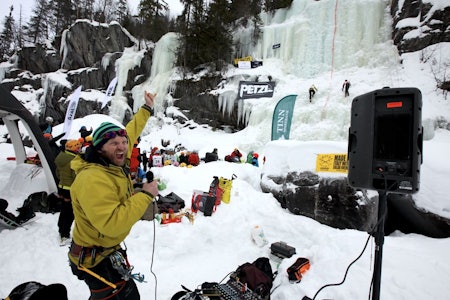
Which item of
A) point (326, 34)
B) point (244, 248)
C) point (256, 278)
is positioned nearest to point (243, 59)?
point (326, 34)

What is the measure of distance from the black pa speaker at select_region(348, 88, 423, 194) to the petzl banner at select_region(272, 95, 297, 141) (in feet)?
26.1

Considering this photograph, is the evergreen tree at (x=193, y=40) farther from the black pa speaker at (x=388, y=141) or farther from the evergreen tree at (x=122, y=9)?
the black pa speaker at (x=388, y=141)

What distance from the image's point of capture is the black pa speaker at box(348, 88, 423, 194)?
148 cm

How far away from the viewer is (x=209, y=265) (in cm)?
341

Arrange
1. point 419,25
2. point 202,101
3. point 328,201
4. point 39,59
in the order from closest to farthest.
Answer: point 328,201 → point 419,25 → point 202,101 → point 39,59

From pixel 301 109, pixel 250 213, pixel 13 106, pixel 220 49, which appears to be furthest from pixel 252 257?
pixel 220 49

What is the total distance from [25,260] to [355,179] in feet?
13.4

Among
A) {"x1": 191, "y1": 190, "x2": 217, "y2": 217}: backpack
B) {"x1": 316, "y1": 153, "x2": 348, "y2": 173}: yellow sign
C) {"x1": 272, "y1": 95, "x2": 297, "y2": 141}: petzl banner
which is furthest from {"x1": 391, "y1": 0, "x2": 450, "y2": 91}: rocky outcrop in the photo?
{"x1": 191, "y1": 190, "x2": 217, "y2": 217}: backpack

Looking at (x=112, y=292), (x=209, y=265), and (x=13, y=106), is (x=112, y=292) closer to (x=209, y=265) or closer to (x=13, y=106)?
(x=209, y=265)

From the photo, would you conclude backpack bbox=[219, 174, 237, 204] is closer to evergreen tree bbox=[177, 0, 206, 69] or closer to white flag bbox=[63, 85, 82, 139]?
white flag bbox=[63, 85, 82, 139]

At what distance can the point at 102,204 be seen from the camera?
136 centimetres

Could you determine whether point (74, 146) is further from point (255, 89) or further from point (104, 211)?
point (255, 89)

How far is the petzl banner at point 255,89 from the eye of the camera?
15.1 meters

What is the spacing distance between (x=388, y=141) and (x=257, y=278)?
74.0 inches
